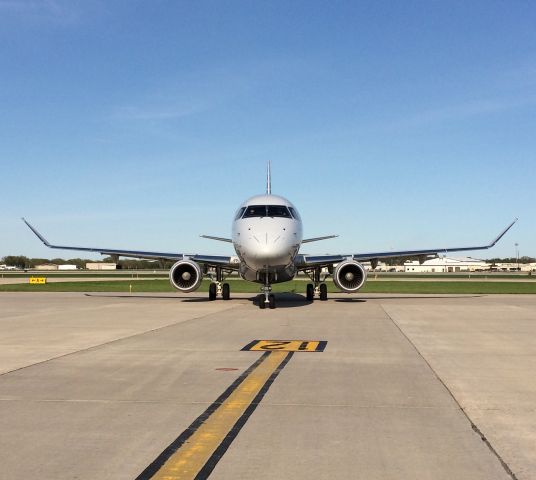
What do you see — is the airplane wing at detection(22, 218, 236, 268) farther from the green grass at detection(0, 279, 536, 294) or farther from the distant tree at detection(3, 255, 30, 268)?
the distant tree at detection(3, 255, 30, 268)

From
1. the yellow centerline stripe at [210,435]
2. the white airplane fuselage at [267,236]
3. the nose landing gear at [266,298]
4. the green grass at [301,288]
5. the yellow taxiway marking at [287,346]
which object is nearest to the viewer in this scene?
the yellow centerline stripe at [210,435]

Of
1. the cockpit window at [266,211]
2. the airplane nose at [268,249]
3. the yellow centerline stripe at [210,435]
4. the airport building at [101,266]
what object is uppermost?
the airport building at [101,266]

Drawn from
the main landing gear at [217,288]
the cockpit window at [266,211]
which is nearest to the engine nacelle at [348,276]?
the cockpit window at [266,211]

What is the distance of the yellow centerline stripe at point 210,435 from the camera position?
464 centimetres

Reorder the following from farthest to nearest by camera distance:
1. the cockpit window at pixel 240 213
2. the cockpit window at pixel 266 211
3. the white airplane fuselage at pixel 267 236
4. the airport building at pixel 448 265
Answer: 1. the airport building at pixel 448 265
2. the cockpit window at pixel 240 213
3. the cockpit window at pixel 266 211
4. the white airplane fuselage at pixel 267 236

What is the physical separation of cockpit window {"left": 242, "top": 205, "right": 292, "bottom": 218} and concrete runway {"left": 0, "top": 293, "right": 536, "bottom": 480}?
27.1 ft

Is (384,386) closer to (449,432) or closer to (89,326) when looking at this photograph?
(449,432)

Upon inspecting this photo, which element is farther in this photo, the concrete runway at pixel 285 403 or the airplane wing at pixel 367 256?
the airplane wing at pixel 367 256

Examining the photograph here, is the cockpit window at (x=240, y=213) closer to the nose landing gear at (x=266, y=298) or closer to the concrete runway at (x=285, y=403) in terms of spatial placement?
the nose landing gear at (x=266, y=298)

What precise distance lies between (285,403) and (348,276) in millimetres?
19577

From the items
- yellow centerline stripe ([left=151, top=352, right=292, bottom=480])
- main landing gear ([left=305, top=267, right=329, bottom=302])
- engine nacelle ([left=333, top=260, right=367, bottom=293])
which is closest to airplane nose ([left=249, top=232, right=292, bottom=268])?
engine nacelle ([left=333, top=260, right=367, bottom=293])

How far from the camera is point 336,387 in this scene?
26.0ft

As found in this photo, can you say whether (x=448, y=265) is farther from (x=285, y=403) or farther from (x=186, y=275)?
(x=285, y=403)

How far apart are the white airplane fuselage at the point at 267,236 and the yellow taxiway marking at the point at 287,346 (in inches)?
327
